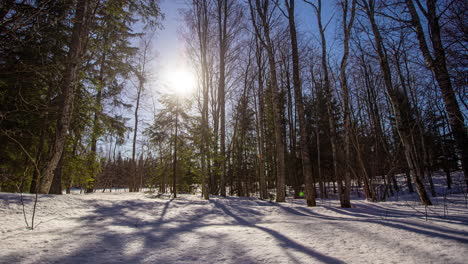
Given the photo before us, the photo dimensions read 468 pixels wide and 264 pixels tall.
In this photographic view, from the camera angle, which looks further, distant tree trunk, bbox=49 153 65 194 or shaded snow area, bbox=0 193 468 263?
distant tree trunk, bbox=49 153 65 194

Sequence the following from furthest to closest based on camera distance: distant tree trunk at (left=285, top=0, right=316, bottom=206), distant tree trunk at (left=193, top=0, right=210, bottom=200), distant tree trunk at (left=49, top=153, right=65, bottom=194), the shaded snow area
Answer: distant tree trunk at (left=193, top=0, right=210, bottom=200), distant tree trunk at (left=49, top=153, right=65, bottom=194), distant tree trunk at (left=285, top=0, right=316, bottom=206), the shaded snow area

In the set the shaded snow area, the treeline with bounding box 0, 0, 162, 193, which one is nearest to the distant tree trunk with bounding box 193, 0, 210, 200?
the treeline with bounding box 0, 0, 162, 193

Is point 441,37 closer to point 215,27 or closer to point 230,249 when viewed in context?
point 230,249

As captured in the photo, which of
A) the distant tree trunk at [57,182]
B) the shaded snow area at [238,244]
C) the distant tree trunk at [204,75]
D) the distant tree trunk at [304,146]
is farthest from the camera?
the distant tree trunk at [204,75]

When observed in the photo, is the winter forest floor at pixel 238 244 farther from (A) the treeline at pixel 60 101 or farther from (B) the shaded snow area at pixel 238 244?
(A) the treeline at pixel 60 101

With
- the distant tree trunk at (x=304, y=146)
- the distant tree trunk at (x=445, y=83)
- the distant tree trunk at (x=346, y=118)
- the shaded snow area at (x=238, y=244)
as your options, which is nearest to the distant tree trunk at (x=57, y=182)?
the shaded snow area at (x=238, y=244)

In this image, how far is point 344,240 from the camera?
2.44m

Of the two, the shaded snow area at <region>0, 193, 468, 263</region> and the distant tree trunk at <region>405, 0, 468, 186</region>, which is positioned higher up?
the distant tree trunk at <region>405, 0, 468, 186</region>

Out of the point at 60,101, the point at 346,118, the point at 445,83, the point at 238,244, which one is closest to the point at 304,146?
the point at 346,118

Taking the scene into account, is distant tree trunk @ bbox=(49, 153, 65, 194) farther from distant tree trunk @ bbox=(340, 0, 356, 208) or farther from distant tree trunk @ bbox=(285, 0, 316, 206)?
distant tree trunk @ bbox=(340, 0, 356, 208)

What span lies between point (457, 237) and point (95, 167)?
11.4 metres

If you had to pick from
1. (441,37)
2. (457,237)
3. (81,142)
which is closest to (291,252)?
(457,237)

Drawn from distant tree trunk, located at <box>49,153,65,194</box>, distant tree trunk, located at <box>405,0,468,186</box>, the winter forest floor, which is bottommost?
the winter forest floor

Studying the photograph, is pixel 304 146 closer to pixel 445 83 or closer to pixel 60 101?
pixel 445 83
